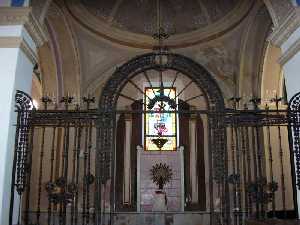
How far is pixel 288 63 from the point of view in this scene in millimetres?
6555

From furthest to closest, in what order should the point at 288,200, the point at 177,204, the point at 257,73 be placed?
the point at 177,204 → the point at 257,73 → the point at 288,200

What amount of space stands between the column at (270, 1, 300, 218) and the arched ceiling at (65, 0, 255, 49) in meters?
3.86

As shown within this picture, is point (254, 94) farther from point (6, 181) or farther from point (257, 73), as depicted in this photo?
point (6, 181)

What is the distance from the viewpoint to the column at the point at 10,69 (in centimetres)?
561

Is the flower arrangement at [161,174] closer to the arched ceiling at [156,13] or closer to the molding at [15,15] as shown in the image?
the arched ceiling at [156,13]

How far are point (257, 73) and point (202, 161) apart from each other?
3.83 meters

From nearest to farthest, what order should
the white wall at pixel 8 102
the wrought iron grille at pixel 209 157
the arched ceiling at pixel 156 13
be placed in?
the white wall at pixel 8 102, the wrought iron grille at pixel 209 157, the arched ceiling at pixel 156 13

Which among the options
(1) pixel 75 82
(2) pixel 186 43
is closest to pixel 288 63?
(2) pixel 186 43

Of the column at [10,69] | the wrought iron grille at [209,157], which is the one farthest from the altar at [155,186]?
the column at [10,69]

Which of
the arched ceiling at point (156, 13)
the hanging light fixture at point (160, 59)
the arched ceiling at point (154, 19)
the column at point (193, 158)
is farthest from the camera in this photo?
the column at point (193, 158)

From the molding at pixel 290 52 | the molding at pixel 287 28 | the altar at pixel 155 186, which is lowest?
the altar at pixel 155 186

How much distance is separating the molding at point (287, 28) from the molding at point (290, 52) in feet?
0.88

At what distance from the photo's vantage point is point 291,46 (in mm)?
Result: 6309

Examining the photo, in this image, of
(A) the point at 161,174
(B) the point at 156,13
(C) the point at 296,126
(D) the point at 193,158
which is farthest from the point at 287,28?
(A) the point at 161,174
